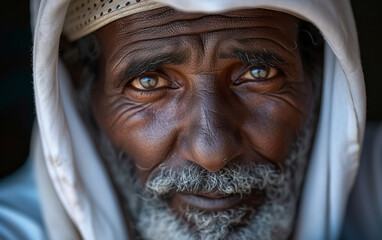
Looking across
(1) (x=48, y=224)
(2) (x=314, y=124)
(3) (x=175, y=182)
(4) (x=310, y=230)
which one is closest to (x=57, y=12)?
(3) (x=175, y=182)

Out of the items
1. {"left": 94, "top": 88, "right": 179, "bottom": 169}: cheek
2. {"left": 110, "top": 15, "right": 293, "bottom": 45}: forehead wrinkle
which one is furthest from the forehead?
{"left": 94, "top": 88, "right": 179, "bottom": 169}: cheek

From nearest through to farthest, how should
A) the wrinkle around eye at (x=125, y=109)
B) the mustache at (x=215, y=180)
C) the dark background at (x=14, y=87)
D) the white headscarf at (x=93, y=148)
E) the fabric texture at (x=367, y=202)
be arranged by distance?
the white headscarf at (x=93, y=148) < the mustache at (x=215, y=180) < the wrinkle around eye at (x=125, y=109) < the fabric texture at (x=367, y=202) < the dark background at (x=14, y=87)

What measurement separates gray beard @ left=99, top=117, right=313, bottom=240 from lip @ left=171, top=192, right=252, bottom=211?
0.06ft

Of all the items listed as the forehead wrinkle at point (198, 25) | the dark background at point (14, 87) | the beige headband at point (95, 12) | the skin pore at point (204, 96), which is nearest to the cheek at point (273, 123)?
the skin pore at point (204, 96)

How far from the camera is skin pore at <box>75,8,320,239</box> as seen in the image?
1.72m

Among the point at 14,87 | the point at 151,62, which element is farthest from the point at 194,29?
the point at 14,87

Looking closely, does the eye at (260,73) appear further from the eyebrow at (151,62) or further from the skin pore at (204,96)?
the eyebrow at (151,62)

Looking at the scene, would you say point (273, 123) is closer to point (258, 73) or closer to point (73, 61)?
point (258, 73)

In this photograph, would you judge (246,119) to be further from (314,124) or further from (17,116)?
(17,116)

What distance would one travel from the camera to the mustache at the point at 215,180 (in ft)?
5.77

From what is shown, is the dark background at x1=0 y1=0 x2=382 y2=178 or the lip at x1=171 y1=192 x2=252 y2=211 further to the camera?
the dark background at x1=0 y1=0 x2=382 y2=178

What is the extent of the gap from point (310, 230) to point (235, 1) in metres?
1.04

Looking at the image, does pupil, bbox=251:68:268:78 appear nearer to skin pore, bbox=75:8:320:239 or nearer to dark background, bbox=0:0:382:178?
skin pore, bbox=75:8:320:239

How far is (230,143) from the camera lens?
1.72m
